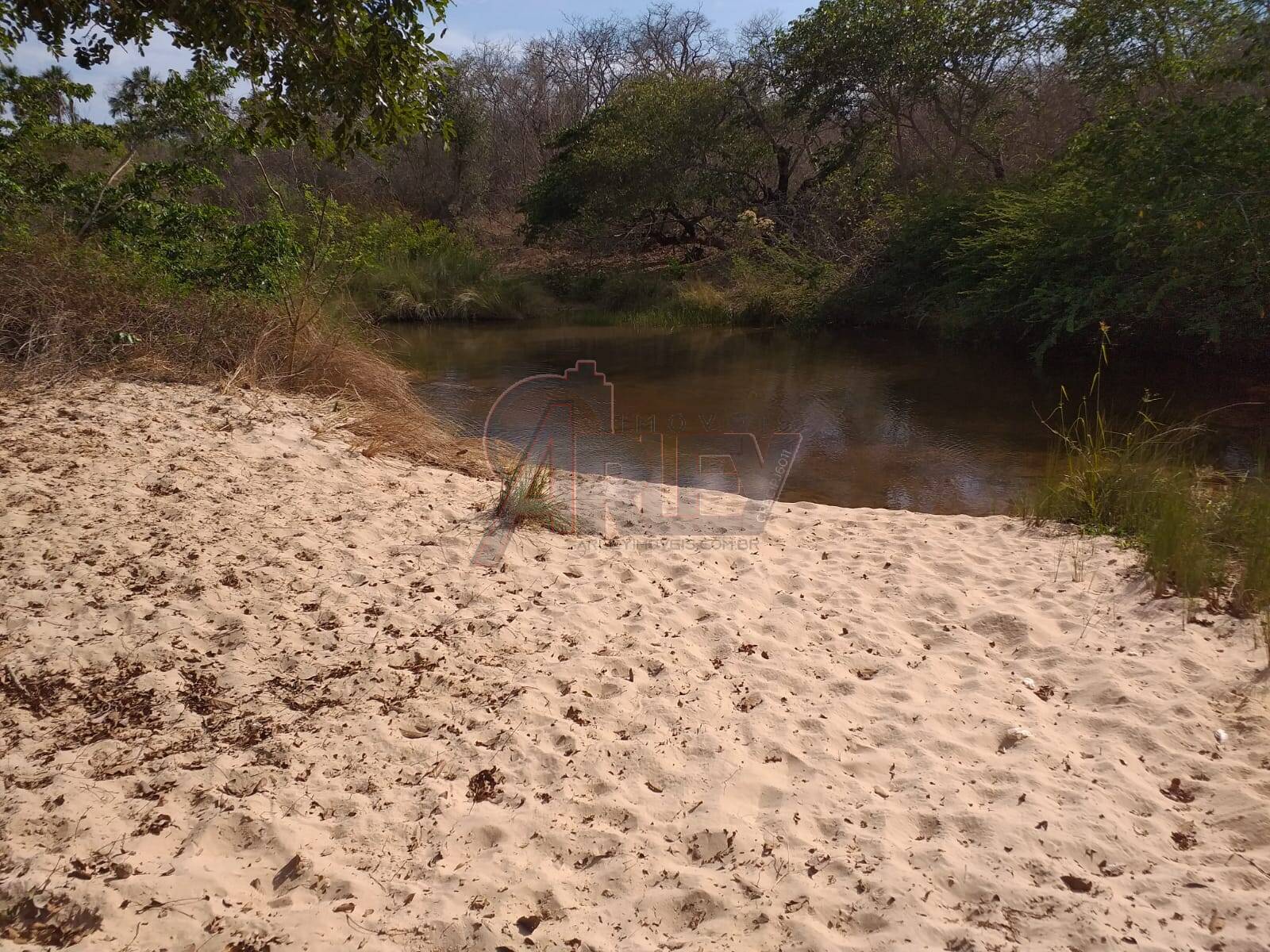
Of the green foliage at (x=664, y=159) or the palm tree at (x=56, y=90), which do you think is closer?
the palm tree at (x=56, y=90)

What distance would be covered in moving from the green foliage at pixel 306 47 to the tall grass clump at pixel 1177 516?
14.0ft

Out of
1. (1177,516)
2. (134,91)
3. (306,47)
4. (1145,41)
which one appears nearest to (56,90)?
(134,91)

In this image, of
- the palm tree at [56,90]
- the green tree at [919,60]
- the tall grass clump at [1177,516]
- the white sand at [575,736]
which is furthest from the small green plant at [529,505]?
the green tree at [919,60]

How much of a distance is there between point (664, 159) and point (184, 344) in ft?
58.5

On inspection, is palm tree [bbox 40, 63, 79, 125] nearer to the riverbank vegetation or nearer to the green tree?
the riverbank vegetation

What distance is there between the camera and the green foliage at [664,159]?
21547 millimetres

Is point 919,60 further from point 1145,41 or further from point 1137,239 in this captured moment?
point 1137,239

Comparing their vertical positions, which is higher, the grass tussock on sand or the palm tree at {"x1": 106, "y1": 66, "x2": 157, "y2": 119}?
the palm tree at {"x1": 106, "y1": 66, "x2": 157, "y2": 119}

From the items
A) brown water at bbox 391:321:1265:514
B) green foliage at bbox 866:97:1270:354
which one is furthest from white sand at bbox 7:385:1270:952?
green foliage at bbox 866:97:1270:354

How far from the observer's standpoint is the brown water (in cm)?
721

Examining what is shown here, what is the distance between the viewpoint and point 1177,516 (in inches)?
169

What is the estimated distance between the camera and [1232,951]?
1.99 meters

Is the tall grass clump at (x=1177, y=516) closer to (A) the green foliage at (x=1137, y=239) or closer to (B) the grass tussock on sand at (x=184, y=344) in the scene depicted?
(A) the green foliage at (x=1137, y=239)

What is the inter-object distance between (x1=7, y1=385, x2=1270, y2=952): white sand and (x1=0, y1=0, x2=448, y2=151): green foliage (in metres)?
2.09
